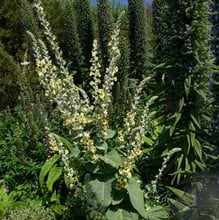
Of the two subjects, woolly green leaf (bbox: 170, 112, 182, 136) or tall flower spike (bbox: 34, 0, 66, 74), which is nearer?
tall flower spike (bbox: 34, 0, 66, 74)

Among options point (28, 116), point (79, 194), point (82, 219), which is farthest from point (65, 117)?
point (28, 116)

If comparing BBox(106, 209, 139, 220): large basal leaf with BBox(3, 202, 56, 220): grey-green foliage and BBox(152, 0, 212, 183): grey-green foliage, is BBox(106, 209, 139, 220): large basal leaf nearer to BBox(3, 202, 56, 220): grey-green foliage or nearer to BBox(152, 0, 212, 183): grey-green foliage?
BBox(3, 202, 56, 220): grey-green foliage

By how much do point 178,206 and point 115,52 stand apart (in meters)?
1.42

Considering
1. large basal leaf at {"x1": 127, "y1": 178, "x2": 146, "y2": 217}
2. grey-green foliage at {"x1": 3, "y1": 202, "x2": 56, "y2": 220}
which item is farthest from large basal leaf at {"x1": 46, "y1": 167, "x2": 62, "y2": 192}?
large basal leaf at {"x1": 127, "y1": 178, "x2": 146, "y2": 217}

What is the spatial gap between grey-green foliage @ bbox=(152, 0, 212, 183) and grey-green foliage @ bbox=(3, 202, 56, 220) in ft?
4.20

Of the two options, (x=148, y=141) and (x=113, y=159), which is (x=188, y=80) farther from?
(x=113, y=159)

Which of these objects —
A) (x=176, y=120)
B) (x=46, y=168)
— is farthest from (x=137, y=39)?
(x=46, y=168)

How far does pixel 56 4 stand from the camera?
10836mm

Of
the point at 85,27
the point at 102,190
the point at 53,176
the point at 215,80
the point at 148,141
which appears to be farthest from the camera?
the point at 85,27

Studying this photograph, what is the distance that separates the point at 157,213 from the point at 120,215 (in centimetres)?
38

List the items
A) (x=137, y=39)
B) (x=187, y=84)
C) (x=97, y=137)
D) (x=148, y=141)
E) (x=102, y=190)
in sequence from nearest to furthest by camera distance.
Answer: (x=102, y=190), (x=97, y=137), (x=187, y=84), (x=148, y=141), (x=137, y=39)

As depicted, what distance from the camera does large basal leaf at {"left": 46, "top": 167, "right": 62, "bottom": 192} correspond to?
5672 millimetres

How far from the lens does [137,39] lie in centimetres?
926

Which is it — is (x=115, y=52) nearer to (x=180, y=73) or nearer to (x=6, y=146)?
(x=180, y=73)
